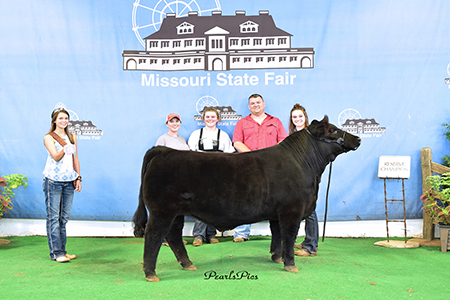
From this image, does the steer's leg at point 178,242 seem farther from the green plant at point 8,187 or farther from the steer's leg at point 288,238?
the green plant at point 8,187

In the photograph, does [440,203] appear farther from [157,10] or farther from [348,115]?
[157,10]

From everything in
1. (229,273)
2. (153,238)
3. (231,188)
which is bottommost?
(229,273)

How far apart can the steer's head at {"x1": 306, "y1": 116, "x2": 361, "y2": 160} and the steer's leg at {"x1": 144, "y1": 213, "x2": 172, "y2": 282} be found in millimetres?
1737

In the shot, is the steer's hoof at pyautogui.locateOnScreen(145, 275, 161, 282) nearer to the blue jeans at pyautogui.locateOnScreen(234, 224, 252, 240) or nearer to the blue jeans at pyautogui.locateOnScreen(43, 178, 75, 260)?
the blue jeans at pyautogui.locateOnScreen(43, 178, 75, 260)

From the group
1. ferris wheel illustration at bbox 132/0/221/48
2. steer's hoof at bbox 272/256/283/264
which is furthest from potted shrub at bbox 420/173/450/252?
ferris wheel illustration at bbox 132/0/221/48

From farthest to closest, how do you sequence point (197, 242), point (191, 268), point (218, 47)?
point (218, 47), point (197, 242), point (191, 268)

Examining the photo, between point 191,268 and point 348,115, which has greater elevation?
point 348,115

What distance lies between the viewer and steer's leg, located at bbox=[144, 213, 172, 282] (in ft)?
10.4

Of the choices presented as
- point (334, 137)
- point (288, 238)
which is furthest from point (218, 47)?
point (288, 238)

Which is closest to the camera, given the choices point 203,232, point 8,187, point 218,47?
point 203,232

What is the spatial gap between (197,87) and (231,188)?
8.24 feet

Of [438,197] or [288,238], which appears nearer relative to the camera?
[288,238]

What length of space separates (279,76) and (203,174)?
2683 millimetres

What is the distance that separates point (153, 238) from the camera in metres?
3.18
